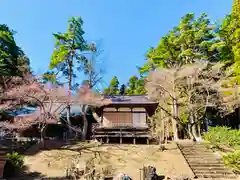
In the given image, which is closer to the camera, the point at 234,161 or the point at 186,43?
the point at 234,161

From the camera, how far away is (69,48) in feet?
61.2

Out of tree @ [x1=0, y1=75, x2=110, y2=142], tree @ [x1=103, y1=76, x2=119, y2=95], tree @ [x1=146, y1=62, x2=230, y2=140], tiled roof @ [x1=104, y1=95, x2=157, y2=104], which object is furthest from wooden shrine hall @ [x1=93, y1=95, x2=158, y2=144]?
tree @ [x1=103, y1=76, x2=119, y2=95]

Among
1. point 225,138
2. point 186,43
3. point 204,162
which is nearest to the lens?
point 204,162

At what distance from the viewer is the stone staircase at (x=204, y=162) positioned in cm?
972

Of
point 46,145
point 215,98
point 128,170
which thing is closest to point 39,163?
point 46,145

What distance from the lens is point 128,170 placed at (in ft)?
33.8

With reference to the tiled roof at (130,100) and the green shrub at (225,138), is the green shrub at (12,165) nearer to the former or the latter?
the tiled roof at (130,100)

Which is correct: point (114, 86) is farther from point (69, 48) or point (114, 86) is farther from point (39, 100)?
point (39, 100)

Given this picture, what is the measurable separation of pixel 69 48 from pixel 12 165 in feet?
36.8

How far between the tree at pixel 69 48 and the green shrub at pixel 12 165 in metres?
8.09

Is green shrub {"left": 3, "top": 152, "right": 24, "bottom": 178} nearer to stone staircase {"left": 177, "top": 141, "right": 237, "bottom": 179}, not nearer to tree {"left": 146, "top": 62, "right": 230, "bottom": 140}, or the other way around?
stone staircase {"left": 177, "top": 141, "right": 237, "bottom": 179}

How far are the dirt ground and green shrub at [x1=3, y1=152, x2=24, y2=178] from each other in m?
0.52

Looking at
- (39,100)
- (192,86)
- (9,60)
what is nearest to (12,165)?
(39,100)

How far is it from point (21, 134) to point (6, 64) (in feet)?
18.7
